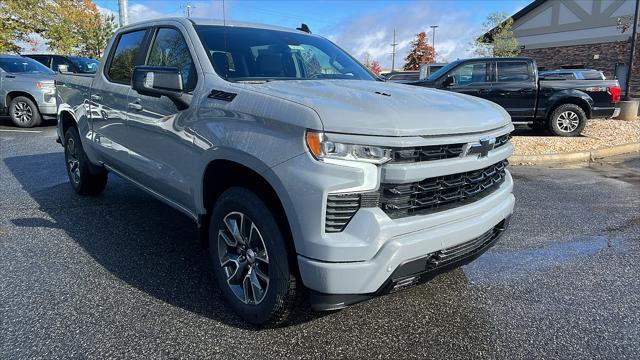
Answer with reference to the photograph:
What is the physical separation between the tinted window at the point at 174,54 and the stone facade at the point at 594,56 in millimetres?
29498

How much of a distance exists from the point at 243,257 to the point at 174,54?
1.72 metres

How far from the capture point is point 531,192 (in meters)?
6.28

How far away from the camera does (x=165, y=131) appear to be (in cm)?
340

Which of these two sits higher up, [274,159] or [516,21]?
[516,21]

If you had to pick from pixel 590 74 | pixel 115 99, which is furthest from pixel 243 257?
pixel 590 74

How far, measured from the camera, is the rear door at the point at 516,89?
1079 centimetres

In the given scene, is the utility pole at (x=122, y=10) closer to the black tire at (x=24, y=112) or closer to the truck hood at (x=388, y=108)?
the black tire at (x=24, y=112)

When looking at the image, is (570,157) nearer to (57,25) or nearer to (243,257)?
(243,257)

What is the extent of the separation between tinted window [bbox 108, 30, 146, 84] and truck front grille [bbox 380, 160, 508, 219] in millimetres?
2807

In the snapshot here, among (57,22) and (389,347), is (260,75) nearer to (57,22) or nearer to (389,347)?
(389,347)

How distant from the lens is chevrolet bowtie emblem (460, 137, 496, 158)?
2598 millimetres

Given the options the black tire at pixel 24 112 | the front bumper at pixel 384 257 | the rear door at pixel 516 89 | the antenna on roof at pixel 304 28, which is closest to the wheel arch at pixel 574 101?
the rear door at pixel 516 89

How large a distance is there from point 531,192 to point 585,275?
2775mm

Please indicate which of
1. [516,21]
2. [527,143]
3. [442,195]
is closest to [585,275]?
[442,195]
